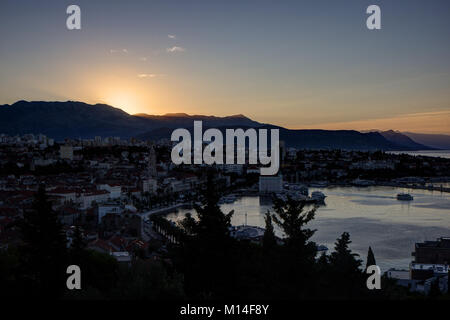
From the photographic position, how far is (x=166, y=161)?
27.3m

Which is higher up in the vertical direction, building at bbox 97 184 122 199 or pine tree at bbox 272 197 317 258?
pine tree at bbox 272 197 317 258

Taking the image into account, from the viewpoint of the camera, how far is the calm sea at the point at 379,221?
26.3 feet

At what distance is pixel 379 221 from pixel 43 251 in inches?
386

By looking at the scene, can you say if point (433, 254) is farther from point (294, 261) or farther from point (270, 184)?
point (270, 184)

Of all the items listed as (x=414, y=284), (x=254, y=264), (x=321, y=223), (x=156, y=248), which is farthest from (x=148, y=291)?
(x=321, y=223)

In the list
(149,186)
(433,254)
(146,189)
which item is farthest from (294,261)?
(149,186)

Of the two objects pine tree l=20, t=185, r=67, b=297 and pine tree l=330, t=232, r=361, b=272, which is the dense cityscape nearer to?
pine tree l=20, t=185, r=67, b=297

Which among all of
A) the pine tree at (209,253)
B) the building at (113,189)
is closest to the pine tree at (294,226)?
the pine tree at (209,253)

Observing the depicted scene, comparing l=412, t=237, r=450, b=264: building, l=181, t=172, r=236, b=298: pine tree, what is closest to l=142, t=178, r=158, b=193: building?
l=412, t=237, r=450, b=264: building

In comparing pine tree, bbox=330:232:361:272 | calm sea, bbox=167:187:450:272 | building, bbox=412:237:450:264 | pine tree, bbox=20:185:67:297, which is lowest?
calm sea, bbox=167:187:450:272

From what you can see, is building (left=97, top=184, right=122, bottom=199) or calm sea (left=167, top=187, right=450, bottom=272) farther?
building (left=97, top=184, right=122, bottom=199)

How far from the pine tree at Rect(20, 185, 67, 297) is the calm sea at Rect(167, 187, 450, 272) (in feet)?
16.1

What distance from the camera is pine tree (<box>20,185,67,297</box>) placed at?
2404 mm

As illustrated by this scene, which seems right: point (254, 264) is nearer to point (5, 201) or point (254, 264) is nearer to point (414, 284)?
point (414, 284)
